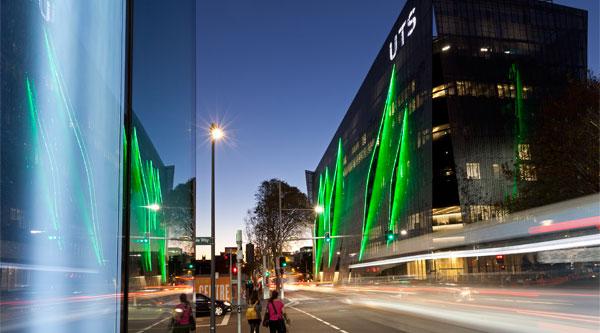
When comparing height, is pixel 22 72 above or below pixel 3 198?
above

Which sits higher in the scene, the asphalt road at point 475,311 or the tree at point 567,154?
the tree at point 567,154

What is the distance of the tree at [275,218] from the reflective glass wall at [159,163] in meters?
66.9

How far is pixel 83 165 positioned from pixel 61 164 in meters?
0.16

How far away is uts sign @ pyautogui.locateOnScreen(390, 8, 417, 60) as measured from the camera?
60.9m

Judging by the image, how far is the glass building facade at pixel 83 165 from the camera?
1539 mm

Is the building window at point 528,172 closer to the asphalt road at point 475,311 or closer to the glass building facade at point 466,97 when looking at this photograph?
the glass building facade at point 466,97

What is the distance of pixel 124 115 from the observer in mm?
2289

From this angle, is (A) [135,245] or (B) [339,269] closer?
(A) [135,245]

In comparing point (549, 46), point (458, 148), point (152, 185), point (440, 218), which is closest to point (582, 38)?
point (549, 46)

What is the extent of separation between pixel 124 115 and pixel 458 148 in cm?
5254

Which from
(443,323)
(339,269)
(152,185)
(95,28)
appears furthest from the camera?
(339,269)

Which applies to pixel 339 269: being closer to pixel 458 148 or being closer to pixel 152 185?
pixel 458 148

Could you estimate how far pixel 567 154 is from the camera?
105 feet

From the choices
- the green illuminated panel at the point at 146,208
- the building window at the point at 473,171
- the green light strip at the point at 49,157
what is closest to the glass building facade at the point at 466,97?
the building window at the point at 473,171
